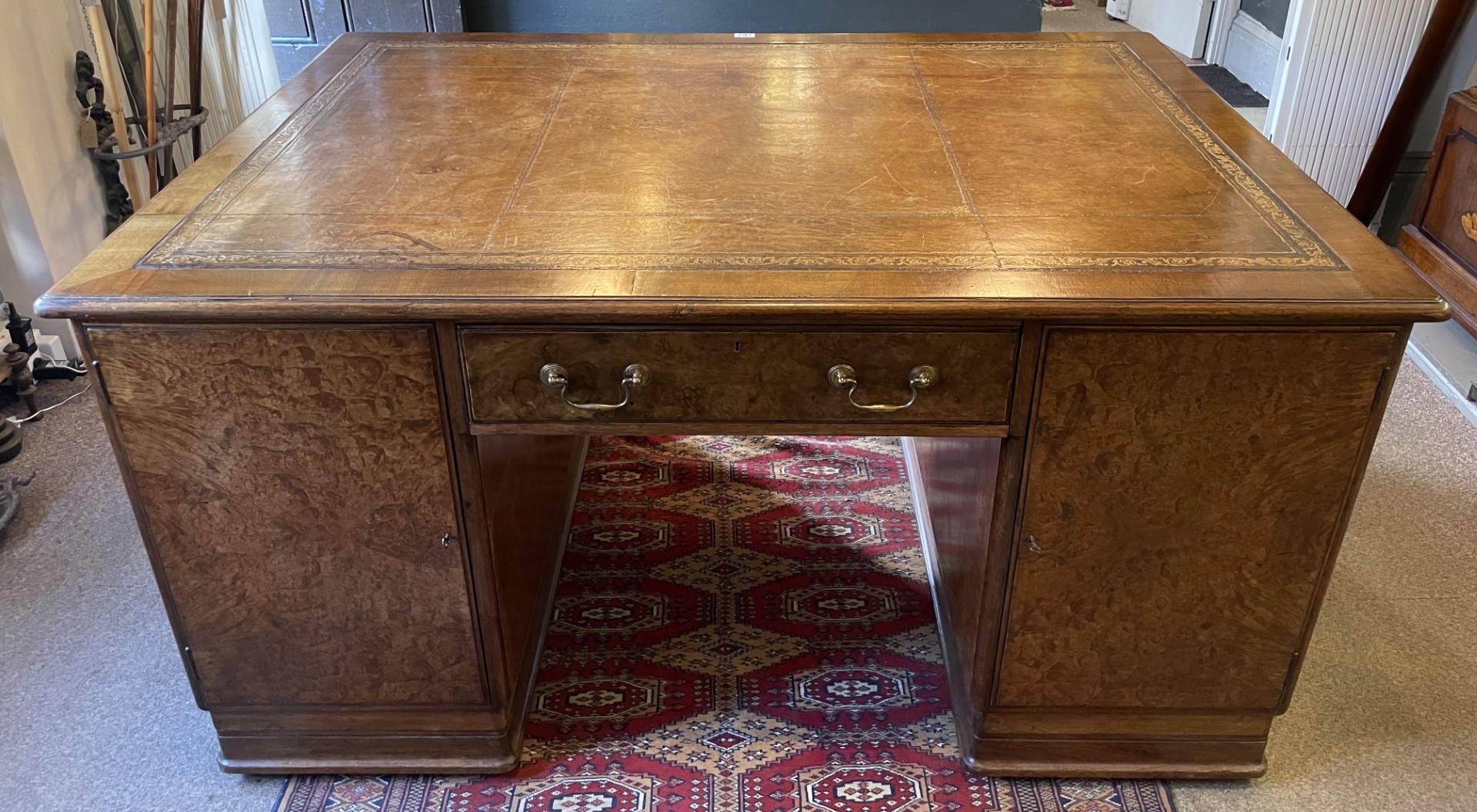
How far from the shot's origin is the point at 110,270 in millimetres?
1265

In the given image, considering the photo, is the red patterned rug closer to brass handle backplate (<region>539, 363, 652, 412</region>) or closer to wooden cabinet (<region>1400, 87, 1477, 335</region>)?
brass handle backplate (<region>539, 363, 652, 412</region>)

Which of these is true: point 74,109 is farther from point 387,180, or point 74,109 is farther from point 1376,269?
point 1376,269

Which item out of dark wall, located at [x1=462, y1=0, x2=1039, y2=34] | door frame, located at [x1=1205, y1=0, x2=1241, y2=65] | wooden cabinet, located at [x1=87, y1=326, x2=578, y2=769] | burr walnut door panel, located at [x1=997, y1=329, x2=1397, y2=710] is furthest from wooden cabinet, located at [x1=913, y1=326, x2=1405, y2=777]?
door frame, located at [x1=1205, y1=0, x2=1241, y2=65]

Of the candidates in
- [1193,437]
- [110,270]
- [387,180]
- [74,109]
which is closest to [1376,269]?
[1193,437]

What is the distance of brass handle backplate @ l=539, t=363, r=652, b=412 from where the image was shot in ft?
4.12

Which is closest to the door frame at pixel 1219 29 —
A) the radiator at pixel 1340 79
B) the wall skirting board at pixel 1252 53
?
the wall skirting board at pixel 1252 53

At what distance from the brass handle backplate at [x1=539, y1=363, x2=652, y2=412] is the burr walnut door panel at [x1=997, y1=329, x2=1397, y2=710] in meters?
0.47

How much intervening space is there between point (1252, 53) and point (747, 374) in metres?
4.39

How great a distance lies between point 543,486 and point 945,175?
887mm

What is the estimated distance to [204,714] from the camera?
173 cm

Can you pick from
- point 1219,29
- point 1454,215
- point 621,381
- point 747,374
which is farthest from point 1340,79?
point 621,381

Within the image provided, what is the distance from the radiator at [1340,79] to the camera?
3.07m

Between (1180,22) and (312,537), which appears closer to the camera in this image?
(312,537)

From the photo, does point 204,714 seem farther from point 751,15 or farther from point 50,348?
point 751,15
